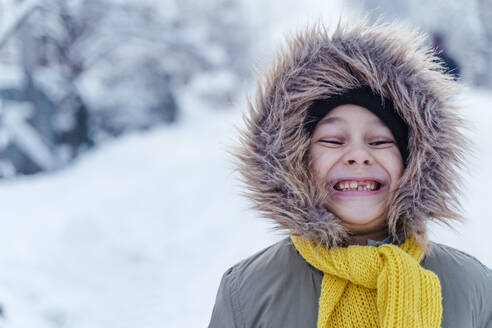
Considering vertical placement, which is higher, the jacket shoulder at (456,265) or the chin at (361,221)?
the chin at (361,221)

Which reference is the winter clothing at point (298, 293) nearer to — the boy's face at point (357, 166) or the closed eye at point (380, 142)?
the boy's face at point (357, 166)

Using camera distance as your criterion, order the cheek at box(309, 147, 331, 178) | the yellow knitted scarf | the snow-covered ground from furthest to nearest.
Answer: the snow-covered ground → the cheek at box(309, 147, 331, 178) → the yellow knitted scarf

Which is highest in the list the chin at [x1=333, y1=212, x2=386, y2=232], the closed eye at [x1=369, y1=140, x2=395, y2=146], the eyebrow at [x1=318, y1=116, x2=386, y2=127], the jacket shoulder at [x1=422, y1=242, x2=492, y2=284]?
the eyebrow at [x1=318, y1=116, x2=386, y2=127]

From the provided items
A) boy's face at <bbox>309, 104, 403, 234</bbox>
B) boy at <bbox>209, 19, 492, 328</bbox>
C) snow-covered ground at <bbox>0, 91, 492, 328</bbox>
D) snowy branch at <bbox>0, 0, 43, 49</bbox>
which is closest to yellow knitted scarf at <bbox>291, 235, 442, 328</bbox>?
boy at <bbox>209, 19, 492, 328</bbox>

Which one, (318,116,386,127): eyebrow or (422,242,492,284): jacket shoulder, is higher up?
(318,116,386,127): eyebrow

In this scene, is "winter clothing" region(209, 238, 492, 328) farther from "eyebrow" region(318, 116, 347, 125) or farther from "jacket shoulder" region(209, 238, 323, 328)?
"eyebrow" region(318, 116, 347, 125)

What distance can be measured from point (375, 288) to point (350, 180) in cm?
36

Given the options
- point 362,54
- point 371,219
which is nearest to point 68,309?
point 371,219

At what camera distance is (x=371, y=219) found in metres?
1.41

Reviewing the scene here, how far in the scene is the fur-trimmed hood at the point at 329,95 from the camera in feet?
4.59

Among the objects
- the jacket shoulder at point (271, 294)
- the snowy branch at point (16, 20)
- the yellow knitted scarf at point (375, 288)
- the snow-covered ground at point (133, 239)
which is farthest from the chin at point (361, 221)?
the snowy branch at point (16, 20)

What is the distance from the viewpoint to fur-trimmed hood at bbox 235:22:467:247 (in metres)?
1.40

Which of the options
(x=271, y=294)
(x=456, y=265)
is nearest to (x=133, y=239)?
(x=271, y=294)

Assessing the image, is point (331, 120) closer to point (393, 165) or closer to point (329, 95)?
point (329, 95)
